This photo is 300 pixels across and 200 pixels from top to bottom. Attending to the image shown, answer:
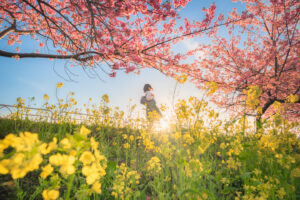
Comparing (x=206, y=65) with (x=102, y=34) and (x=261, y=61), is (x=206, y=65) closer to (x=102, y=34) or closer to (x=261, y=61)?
(x=261, y=61)

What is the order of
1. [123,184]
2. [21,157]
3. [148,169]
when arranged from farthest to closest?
[148,169]
[123,184]
[21,157]

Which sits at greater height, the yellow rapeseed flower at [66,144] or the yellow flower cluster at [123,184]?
the yellow rapeseed flower at [66,144]

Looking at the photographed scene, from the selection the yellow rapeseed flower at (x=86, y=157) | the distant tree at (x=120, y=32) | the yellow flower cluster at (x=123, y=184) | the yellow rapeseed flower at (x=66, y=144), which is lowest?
the yellow flower cluster at (x=123, y=184)

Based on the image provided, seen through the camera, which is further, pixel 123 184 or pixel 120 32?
pixel 120 32

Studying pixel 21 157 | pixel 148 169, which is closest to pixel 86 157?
pixel 21 157

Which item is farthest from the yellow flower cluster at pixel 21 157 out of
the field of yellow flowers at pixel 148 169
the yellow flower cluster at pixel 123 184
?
the yellow flower cluster at pixel 123 184

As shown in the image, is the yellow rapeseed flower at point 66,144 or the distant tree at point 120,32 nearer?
the yellow rapeseed flower at point 66,144

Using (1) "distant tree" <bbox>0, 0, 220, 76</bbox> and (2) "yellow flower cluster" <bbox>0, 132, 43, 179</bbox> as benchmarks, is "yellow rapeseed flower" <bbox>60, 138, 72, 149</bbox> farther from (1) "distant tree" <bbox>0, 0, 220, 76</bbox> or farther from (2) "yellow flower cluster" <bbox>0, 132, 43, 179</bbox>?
(1) "distant tree" <bbox>0, 0, 220, 76</bbox>

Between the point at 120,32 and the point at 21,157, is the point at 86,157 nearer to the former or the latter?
the point at 21,157

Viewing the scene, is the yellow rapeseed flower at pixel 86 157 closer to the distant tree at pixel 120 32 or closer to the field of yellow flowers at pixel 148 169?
the field of yellow flowers at pixel 148 169

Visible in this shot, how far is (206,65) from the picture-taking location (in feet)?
32.9

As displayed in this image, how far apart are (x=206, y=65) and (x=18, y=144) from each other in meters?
10.6

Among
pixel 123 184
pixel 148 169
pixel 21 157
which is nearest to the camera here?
pixel 21 157

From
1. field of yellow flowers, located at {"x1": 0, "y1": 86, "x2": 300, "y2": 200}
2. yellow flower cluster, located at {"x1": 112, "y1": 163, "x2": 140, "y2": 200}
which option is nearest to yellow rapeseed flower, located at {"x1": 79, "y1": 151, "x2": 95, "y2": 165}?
field of yellow flowers, located at {"x1": 0, "y1": 86, "x2": 300, "y2": 200}
